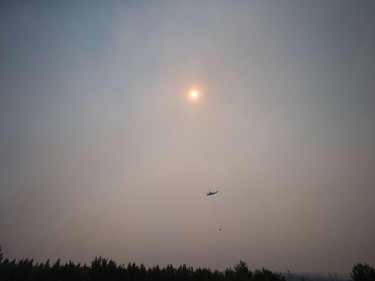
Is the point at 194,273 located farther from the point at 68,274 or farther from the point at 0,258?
the point at 0,258

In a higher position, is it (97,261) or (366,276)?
(97,261)

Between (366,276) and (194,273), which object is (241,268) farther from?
(366,276)

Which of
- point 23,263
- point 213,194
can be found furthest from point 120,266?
point 23,263

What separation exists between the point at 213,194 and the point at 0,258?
12026 centimetres

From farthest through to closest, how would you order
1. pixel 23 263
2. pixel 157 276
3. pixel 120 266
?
pixel 23 263
pixel 120 266
pixel 157 276

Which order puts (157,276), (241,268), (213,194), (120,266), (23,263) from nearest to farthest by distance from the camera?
(157,276) < (120,266) < (241,268) < (213,194) < (23,263)

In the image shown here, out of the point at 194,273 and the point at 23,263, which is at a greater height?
the point at 23,263

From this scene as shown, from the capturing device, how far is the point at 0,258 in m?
104

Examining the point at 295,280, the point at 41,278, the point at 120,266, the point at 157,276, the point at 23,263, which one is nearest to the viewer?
the point at 41,278

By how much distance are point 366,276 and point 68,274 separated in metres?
63.2

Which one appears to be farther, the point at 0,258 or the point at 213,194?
the point at 0,258

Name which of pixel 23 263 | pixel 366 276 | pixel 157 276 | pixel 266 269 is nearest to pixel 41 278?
pixel 157 276

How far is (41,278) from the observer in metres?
32.0

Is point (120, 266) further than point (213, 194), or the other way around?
point (213, 194)
